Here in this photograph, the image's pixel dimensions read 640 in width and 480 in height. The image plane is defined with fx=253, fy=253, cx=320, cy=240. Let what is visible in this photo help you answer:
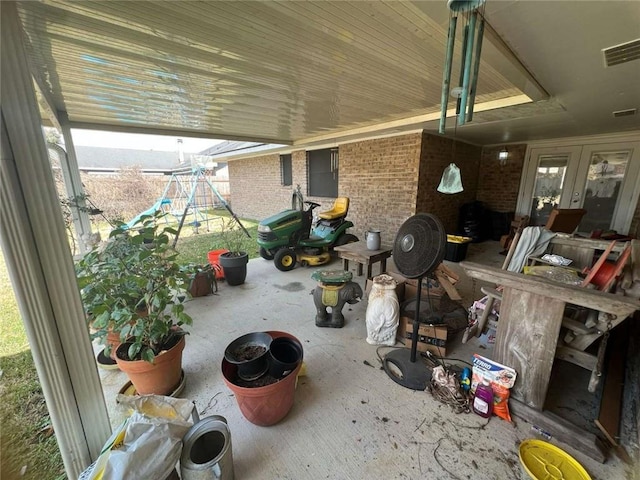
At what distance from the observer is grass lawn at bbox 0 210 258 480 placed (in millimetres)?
1339

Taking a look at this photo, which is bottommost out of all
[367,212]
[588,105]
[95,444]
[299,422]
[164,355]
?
[299,422]

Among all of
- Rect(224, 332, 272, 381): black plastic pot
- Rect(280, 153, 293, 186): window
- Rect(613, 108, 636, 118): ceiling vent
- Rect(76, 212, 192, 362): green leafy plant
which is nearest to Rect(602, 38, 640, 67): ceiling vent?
Rect(613, 108, 636, 118): ceiling vent

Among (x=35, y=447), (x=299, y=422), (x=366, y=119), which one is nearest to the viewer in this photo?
(x=35, y=447)

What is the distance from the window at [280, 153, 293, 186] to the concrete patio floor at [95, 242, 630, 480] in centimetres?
572

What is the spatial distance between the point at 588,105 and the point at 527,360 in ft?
10.9

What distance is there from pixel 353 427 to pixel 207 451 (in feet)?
2.79

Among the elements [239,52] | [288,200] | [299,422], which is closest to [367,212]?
[288,200]

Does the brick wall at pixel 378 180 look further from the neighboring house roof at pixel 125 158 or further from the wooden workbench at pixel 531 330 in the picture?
the neighboring house roof at pixel 125 158

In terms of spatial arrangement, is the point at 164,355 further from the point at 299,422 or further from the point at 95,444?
the point at 299,422

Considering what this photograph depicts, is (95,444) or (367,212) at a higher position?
(367,212)

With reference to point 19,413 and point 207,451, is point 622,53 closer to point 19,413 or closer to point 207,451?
point 207,451

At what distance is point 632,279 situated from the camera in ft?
5.46

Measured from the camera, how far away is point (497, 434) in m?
1.55

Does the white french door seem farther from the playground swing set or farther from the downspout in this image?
the downspout
